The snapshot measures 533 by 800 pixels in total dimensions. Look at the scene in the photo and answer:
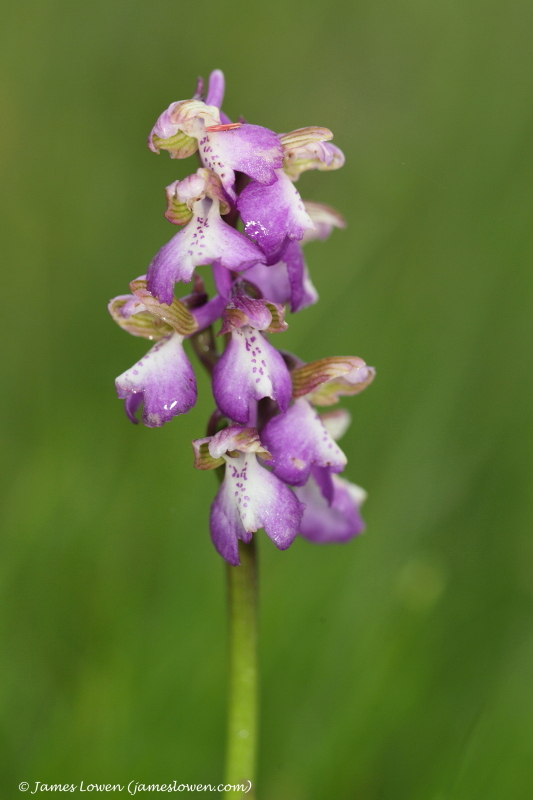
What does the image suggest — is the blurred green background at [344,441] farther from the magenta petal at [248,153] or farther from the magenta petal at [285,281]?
the magenta petal at [248,153]

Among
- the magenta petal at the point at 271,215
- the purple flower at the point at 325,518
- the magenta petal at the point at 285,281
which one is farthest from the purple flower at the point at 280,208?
the purple flower at the point at 325,518

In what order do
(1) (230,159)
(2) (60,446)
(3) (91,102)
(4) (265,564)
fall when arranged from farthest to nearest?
1. (3) (91,102)
2. (4) (265,564)
3. (2) (60,446)
4. (1) (230,159)

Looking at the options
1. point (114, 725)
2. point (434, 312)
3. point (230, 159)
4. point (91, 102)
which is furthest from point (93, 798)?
point (91, 102)

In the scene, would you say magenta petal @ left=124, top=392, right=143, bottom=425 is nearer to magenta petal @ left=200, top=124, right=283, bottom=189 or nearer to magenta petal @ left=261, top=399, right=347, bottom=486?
magenta petal @ left=261, top=399, right=347, bottom=486

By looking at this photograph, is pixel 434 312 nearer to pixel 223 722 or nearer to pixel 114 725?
pixel 223 722

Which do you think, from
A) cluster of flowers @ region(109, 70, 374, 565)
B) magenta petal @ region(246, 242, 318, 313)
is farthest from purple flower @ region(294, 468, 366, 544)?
magenta petal @ region(246, 242, 318, 313)

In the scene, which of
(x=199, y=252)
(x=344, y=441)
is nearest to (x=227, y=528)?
(x=199, y=252)

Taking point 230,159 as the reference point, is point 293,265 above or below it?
below

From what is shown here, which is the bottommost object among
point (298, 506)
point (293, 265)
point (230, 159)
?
point (298, 506)
